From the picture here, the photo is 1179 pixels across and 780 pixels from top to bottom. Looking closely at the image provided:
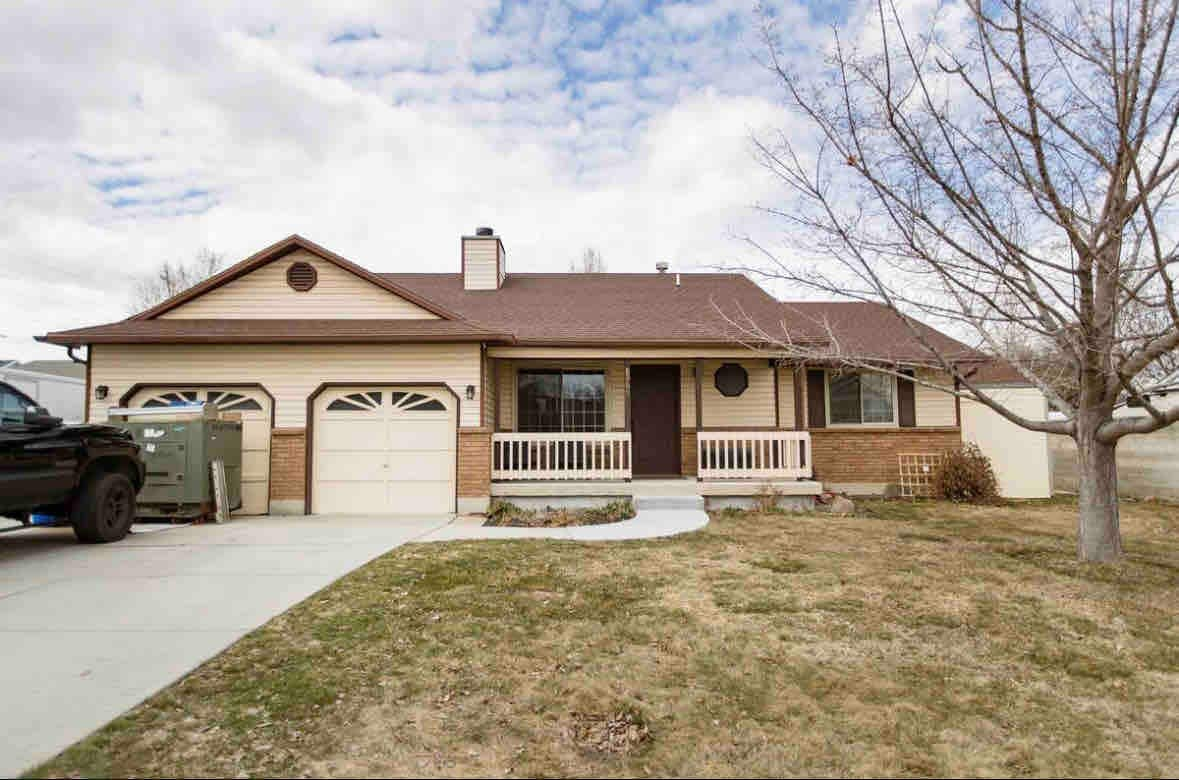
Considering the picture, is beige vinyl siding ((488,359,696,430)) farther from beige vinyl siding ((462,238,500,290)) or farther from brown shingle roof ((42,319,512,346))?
beige vinyl siding ((462,238,500,290))

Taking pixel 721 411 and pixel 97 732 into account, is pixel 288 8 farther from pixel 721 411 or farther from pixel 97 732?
pixel 721 411

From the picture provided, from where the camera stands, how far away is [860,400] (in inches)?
515

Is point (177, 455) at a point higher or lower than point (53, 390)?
lower

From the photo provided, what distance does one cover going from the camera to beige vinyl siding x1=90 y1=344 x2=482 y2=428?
34.0 ft

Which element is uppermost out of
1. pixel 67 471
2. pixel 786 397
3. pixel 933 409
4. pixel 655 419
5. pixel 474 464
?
pixel 786 397

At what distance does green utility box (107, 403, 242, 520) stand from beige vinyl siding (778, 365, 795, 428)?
10.3m

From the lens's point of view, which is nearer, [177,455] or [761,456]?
[177,455]

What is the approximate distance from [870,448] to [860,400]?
1.03 m

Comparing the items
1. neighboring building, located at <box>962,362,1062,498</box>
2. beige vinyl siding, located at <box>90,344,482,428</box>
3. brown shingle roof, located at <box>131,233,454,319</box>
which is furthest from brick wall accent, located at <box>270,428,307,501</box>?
neighboring building, located at <box>962,362,1062,498</box>

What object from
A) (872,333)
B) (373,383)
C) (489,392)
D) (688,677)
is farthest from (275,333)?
(872,333)

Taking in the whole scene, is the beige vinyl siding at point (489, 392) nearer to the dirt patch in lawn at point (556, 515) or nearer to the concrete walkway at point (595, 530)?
the dirt patch in lawn at point (556, 515)

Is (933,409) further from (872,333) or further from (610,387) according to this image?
(610,387)

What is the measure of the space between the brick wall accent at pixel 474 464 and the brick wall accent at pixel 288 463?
8.47 ft

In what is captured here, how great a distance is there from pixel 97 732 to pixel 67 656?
143cm
